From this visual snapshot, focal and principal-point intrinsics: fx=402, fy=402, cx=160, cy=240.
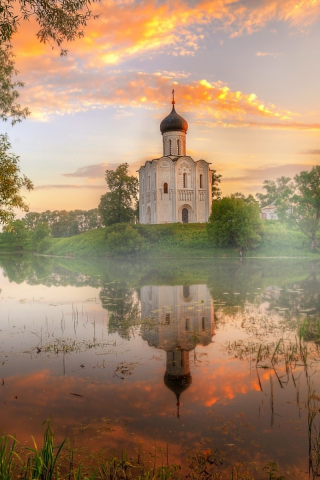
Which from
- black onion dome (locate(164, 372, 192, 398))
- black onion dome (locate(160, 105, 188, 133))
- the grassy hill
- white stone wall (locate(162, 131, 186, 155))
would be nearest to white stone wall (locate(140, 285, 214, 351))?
black onion dome (locate(164, 372, 192, 398))

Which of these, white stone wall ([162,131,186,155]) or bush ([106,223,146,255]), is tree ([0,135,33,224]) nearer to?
bush ([106,223,146,255])

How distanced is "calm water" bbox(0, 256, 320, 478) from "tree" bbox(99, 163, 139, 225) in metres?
37.4

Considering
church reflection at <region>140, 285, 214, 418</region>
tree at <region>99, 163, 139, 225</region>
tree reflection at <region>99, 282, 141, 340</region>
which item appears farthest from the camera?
tree at <region>99, 163, 139, 225</region>

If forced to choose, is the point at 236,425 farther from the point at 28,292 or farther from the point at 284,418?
the point at 28,292

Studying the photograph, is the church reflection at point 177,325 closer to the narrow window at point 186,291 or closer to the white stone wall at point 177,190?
the narrow window at point 186,291

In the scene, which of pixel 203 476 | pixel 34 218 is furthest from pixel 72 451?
pixel 34 218

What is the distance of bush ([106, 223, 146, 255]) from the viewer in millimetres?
38688

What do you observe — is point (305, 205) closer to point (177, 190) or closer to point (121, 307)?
point (177, 190)

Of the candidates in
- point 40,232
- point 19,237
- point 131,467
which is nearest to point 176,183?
point 40,232

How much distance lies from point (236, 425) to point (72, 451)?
1.88 m

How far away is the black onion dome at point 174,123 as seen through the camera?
5050 cm

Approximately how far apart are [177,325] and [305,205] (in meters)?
30.8

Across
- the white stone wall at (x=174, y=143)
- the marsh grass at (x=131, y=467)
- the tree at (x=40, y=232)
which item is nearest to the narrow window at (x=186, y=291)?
the marsh grass at (x=131, y=467)

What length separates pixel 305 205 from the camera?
122 feet
